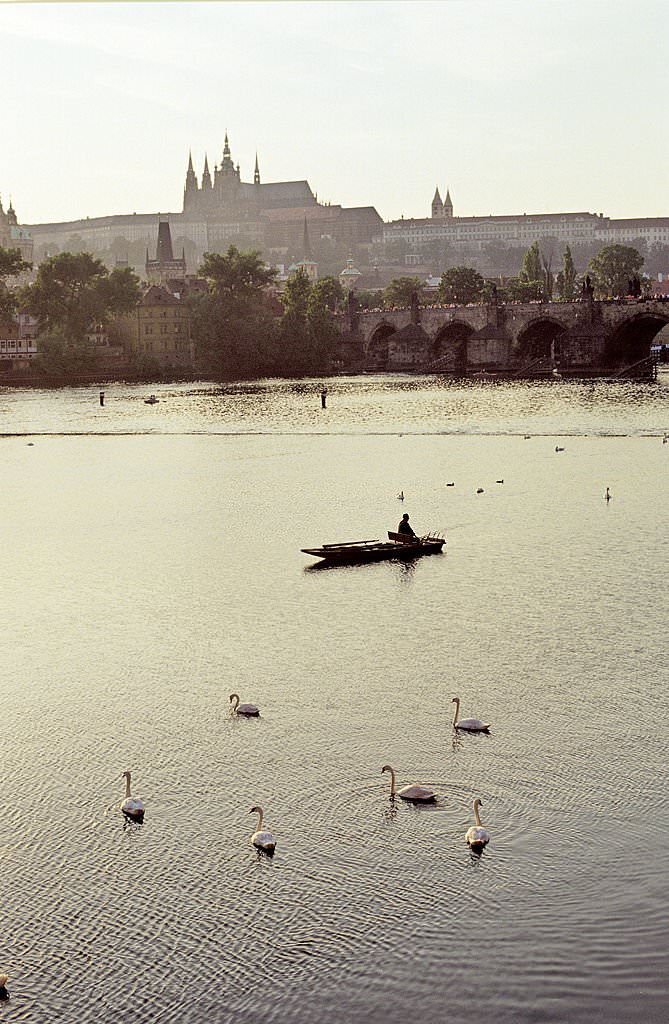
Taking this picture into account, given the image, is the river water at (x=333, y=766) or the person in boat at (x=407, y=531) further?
the person in boat at (x=407, y=531)

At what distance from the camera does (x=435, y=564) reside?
139ft

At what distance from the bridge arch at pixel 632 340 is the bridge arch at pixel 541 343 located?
→ 5.45 m

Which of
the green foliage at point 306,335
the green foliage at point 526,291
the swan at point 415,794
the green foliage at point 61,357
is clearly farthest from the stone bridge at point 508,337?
the swan at point 415,794

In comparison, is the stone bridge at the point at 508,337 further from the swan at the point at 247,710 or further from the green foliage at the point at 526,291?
the swan at the point at 247,710

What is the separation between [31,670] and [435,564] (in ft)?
48.9

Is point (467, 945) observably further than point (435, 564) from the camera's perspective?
No

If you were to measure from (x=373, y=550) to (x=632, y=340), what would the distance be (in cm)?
10831

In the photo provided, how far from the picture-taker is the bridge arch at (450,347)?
159 meters

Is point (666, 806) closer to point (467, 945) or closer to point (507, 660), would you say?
point (467, 945)

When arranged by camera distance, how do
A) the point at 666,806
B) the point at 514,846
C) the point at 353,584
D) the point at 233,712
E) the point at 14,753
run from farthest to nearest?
the point at 353,584 < the point at 233,712 < the point at 14,753 < the point at 666,806 < the point at 514,846

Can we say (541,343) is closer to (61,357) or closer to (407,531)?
(61,357)

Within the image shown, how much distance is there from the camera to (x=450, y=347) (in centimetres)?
16300

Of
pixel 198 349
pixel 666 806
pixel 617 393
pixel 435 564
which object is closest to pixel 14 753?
pixel 666 806

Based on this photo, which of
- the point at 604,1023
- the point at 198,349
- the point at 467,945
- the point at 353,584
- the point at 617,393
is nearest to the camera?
the point at 604,1023
